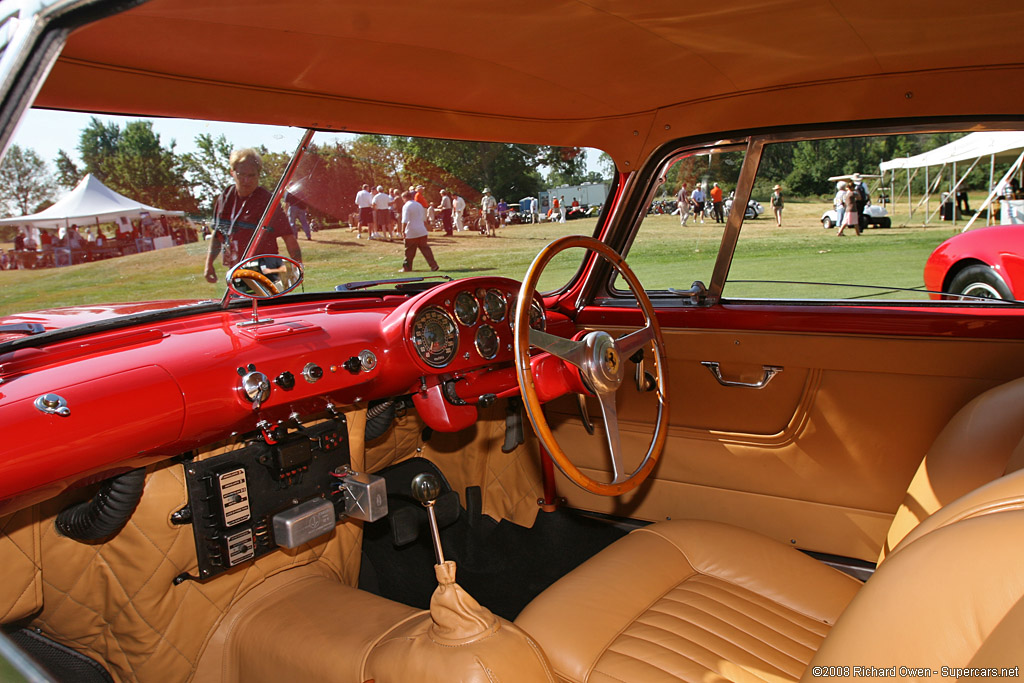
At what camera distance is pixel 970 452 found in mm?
1775

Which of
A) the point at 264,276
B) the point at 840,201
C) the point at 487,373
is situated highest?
the point at 840,201

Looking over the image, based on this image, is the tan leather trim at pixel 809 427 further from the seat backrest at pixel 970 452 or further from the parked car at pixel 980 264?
the seat backrest at pixel 970 452

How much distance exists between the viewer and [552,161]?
301cm

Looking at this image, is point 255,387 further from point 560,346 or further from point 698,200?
point 698,200

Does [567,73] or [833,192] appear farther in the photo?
[833,192]

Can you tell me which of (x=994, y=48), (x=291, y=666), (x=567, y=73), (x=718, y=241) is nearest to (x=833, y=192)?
(x=718, y=241)

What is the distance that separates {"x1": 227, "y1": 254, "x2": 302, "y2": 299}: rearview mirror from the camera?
2045mm

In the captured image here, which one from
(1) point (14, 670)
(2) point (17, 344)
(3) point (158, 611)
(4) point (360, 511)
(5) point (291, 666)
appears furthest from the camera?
(4) point (360, 511)

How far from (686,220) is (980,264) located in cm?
100

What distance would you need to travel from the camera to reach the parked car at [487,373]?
1635mm

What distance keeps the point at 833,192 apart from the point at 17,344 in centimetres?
249

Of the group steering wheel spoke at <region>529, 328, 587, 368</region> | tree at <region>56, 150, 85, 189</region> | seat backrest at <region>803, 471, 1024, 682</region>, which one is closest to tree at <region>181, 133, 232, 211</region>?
tree at <region>56, 150, 85, 189</region>

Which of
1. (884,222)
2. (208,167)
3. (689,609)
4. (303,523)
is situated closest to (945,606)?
(689,609)

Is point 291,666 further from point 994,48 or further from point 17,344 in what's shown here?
point 994,48
